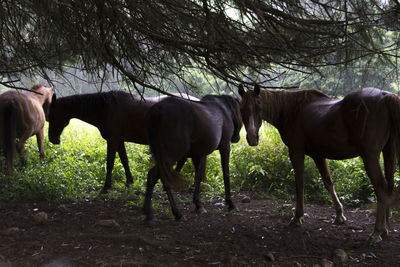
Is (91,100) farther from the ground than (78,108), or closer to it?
farther from the ground

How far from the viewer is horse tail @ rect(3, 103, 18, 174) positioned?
5.70m

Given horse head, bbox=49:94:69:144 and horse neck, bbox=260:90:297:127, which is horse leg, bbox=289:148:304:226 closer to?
horse neck, bbox=260:90:297:127

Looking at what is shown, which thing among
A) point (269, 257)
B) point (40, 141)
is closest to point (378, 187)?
point (269, 257)

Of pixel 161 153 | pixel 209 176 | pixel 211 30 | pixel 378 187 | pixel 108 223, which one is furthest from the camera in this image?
pixel 209 176

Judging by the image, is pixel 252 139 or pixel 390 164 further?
pixel 252 139

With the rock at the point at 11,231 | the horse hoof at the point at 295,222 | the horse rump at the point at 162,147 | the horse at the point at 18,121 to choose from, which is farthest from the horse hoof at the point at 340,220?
the horse at the point at 18,121

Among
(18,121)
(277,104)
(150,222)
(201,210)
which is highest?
(277,104)

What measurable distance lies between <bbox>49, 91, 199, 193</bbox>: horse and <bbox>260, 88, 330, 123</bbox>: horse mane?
1777 mm

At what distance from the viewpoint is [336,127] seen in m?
3.89

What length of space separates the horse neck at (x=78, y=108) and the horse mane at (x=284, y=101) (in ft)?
9.59

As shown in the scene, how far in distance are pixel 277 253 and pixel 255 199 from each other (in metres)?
2.57

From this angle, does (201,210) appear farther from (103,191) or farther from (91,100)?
(91,100)

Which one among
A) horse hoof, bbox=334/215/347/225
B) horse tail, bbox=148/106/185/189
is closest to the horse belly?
horse tail, bbox=148/106/185/189

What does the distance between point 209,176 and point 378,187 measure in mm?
3573
